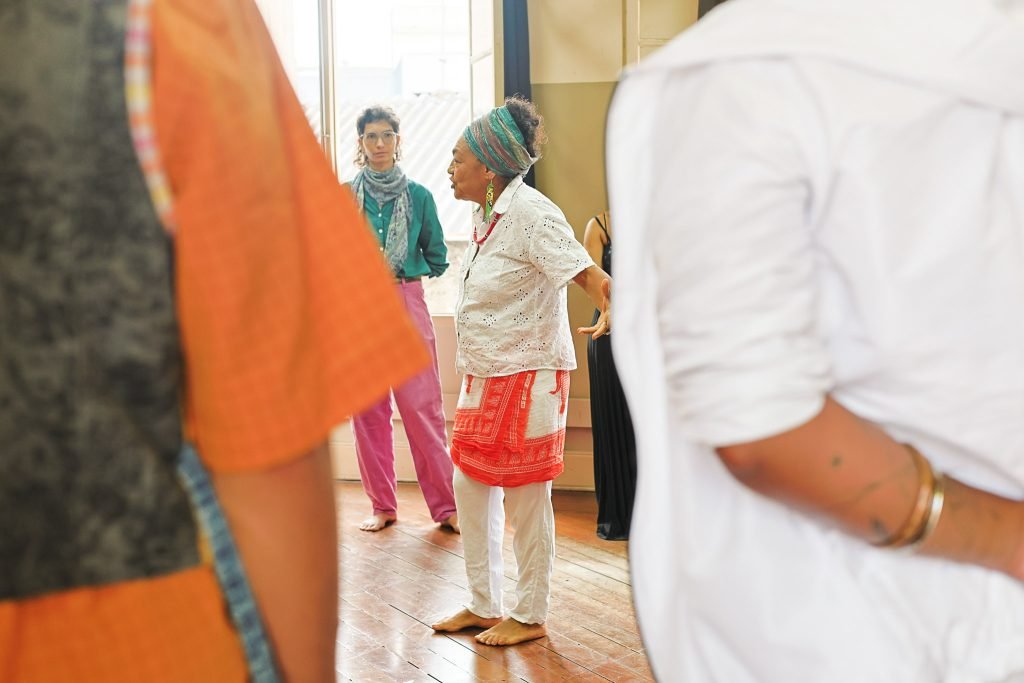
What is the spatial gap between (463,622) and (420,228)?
2024mm

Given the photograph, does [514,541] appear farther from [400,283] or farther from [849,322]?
Answer: [849,322]

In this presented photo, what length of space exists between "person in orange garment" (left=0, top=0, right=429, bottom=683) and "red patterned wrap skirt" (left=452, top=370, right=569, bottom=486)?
8.17 ft

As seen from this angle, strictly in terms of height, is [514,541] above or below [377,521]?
above

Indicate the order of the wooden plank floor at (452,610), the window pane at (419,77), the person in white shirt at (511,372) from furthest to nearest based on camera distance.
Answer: the window pane at (419,77) → the person in white shirt at (511,372) → the wooden plank floor at (452,610)

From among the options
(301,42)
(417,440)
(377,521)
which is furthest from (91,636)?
(301,42)

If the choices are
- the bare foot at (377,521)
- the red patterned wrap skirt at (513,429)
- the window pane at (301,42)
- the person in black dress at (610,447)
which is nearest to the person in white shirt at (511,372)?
the red patterned wrap skirt at (513,429)

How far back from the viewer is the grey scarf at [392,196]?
4.57 meters

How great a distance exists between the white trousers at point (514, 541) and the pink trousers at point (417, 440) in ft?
3.99

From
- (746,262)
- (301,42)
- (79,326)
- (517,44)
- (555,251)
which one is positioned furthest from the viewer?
(301,42)

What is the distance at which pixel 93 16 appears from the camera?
0.54 meters

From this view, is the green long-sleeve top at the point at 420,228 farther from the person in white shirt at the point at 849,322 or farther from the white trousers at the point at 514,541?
the person in white shirt at the point at 849,322

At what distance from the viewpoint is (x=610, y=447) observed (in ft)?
13.9

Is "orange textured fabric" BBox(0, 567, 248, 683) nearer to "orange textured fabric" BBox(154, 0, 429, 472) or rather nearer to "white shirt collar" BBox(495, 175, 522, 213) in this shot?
"orange textured fabric" BBox(154, 0, 429, 472)

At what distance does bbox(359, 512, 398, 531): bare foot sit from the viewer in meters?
4.58
